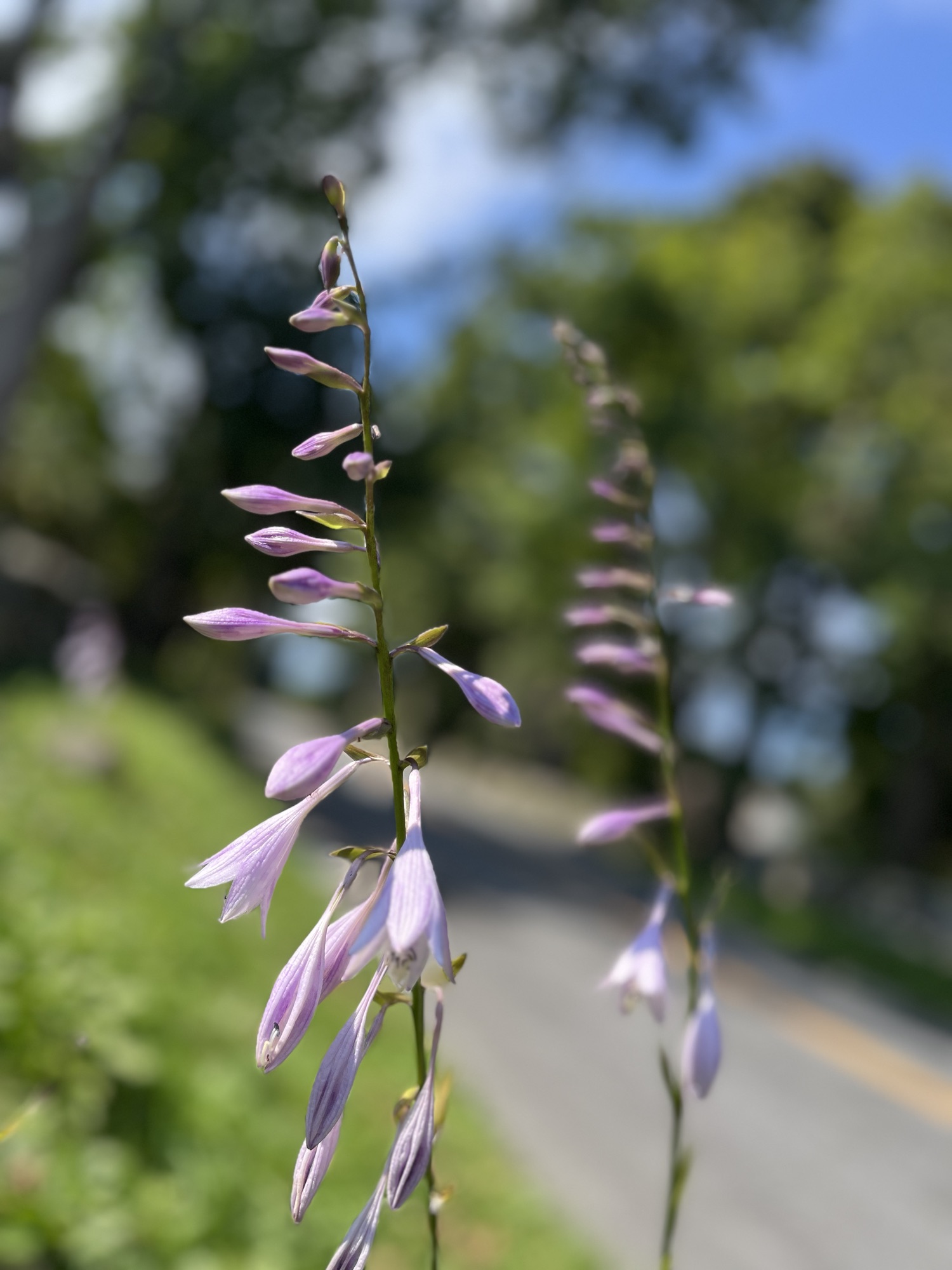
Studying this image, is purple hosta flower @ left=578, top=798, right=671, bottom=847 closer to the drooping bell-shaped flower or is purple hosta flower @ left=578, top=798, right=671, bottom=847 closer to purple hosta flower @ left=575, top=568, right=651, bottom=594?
purple hosta flower @ left=575, top=568, right=651, bottom=594

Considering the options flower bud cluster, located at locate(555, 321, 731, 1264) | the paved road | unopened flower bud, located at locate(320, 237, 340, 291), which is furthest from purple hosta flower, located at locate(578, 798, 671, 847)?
the paved road

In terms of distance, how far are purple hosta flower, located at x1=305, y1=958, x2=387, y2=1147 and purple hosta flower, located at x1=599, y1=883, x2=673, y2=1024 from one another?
1.41 feet

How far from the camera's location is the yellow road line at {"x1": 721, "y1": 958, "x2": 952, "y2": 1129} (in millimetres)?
8516

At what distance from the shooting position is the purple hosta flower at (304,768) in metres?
0.91

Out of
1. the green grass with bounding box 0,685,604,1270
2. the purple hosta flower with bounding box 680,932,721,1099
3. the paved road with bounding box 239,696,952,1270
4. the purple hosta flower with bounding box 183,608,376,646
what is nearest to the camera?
the purple hosta flower with bounding box 183,608,376,646

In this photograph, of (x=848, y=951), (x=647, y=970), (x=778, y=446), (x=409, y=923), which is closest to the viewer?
(x=409, y=923)

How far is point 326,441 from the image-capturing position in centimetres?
109

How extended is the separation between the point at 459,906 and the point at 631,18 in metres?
11.0

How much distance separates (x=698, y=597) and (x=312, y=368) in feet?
2.41

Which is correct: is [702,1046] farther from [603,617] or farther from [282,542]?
[282,542]

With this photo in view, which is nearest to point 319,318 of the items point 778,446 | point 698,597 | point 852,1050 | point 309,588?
point 309,588

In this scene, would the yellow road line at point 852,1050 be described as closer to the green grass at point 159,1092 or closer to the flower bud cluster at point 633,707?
the green grass at point 159,1092

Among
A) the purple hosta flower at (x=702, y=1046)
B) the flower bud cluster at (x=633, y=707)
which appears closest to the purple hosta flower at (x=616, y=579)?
the flower bud cluster at (x=633, y=707)

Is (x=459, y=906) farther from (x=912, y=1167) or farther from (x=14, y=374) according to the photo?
(x=14, y=374)
